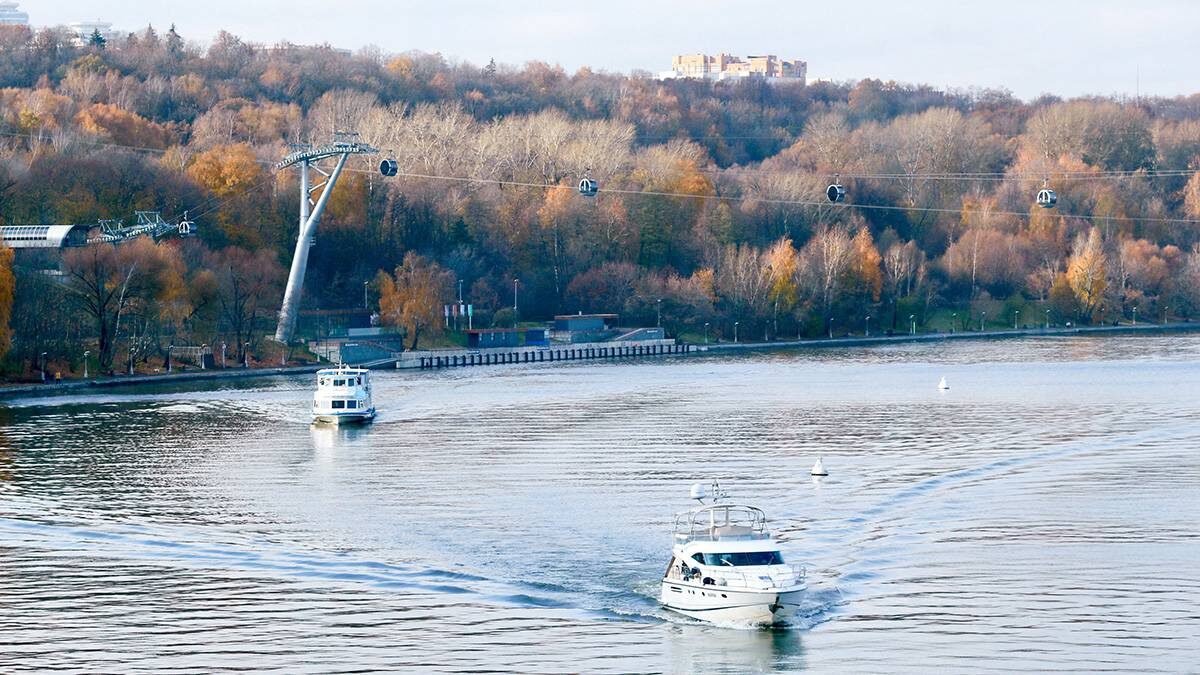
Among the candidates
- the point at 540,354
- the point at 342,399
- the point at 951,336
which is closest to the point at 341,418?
the point at 342,399

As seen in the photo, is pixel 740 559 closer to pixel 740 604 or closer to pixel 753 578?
pixel 753 578

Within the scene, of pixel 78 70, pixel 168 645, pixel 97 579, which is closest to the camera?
pixel 168 645

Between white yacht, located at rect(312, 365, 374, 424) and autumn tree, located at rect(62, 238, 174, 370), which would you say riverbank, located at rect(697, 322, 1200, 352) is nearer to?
autumn tree, located at rect(62, 238, 174, 370)

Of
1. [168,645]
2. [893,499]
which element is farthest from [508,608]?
[893,499]

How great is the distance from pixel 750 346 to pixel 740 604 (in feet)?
310

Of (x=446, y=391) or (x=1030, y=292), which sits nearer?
(x=446, y=391)

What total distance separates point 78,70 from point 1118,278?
95425 millimetres

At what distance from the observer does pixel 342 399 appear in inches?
2815

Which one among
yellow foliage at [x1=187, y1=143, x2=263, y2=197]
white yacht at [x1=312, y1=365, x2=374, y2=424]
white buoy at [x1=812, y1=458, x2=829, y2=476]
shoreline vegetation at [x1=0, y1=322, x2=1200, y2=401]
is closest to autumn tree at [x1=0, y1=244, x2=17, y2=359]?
shoreline vegetation at [x1=0, y1=322, x2=1200, y2=401]

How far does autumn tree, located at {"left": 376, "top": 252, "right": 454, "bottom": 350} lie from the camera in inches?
4572

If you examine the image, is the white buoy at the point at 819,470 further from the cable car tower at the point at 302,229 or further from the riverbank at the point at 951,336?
the riverbank at the point at 951,336

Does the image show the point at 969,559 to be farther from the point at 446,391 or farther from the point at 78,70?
the point at 78,70

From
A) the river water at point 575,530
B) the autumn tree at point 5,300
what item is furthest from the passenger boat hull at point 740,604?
the autumn tree at point 5,300

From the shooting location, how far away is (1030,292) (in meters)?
152
